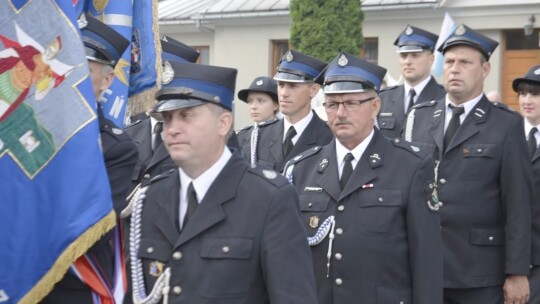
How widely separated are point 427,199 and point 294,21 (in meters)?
15.3

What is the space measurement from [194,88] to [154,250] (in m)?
0.69

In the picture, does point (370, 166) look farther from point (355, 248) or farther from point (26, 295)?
point (26, 295)

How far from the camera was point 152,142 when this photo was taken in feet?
21.4

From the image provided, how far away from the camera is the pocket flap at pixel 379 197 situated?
5.17m

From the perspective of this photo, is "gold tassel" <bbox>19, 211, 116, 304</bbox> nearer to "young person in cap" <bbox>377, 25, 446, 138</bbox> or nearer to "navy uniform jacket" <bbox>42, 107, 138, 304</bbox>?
"navy uniform jacket" <bbox>42, 107, 138, 304</bbox>

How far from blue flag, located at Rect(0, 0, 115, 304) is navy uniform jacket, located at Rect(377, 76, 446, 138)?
4.11 meters

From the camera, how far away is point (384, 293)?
5094 mm

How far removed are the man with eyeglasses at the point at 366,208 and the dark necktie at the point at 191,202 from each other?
55.7 inches

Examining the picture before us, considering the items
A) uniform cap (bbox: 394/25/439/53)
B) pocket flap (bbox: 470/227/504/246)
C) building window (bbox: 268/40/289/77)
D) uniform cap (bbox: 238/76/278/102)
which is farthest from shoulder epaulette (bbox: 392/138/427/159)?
building window (bbox: 268/40/289/77)

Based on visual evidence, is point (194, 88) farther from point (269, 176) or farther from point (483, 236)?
point (483, 236)

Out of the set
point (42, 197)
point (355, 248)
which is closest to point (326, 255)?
point (355, 248)

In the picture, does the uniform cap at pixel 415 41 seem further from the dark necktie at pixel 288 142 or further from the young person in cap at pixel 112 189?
the young person in cap at pixel 112 189

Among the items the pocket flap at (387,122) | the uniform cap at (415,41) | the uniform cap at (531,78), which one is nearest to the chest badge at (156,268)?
the pocket flap at (387,122)

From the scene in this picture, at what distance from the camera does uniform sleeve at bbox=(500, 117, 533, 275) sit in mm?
6273
